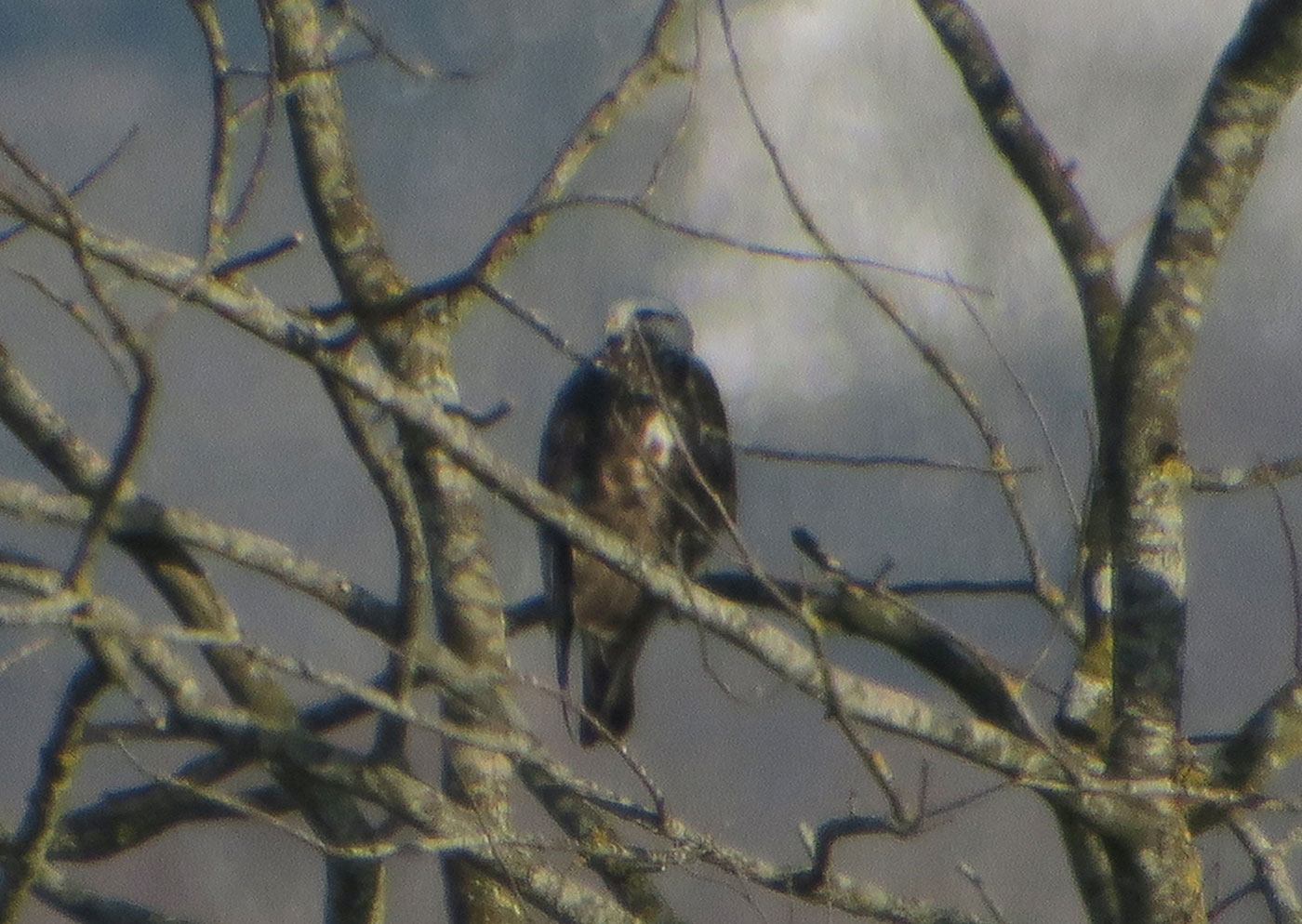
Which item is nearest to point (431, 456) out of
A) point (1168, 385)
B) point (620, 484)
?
point (1168, 385)

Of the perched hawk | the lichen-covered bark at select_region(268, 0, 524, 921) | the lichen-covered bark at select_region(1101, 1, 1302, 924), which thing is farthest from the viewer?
the perched hawk

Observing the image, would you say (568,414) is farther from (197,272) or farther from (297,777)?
(197,272)

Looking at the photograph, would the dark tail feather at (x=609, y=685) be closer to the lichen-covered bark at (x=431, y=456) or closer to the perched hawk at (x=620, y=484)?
the perched hawk at (x=620, y=484)

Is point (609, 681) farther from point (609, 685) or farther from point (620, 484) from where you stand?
point (620, 484)

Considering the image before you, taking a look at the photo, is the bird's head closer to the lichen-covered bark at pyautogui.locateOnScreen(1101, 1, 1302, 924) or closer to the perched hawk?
the perched hawk

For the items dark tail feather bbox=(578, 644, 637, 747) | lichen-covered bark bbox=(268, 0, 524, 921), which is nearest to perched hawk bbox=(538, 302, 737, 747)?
dark tail feather bbox=(578, 644, 637, 747)

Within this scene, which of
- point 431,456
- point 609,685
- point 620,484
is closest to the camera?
point 431,456

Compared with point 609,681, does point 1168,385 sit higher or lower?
lower

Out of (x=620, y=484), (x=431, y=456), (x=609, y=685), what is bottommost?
(x=431, y=456)
